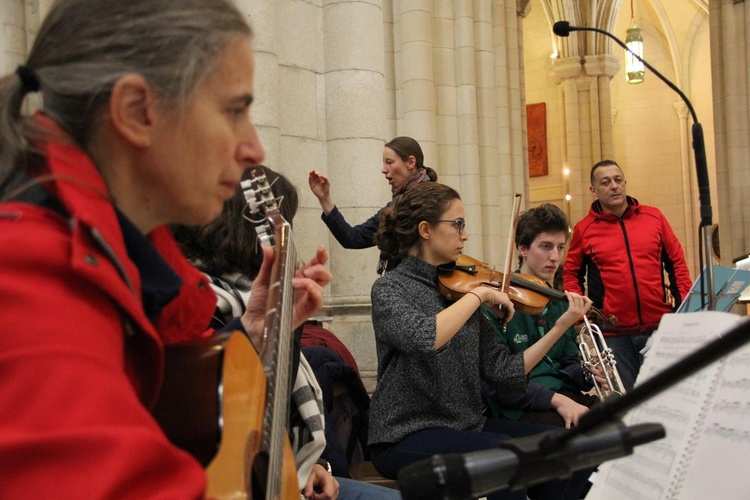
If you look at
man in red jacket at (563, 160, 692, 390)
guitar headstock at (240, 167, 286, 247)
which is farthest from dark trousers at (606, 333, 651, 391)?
guitar headstock at (240, 167, 286, 247)

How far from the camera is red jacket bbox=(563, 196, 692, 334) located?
4.82m

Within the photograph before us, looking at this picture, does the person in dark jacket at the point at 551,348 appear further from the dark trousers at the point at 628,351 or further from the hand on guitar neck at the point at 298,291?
the hand on guitar neck at the point at 298,291

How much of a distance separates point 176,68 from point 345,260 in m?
3.96

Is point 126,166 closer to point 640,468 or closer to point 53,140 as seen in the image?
point 53,140

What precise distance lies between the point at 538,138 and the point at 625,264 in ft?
51.5

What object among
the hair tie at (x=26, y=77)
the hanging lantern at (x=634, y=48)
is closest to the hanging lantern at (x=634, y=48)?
the hanging lantern at (x=634, y=48)

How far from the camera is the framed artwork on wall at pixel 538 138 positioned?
1998 cm

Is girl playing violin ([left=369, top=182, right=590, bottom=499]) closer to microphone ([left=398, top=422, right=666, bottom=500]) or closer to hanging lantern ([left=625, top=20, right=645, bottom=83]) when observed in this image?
microphone ([left=398, top=422, right=666, bottom=500])

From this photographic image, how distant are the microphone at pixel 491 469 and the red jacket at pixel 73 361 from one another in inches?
8.9

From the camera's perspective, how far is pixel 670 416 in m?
1.60

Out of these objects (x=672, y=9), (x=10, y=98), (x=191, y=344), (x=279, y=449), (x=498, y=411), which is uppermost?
(x=672, y=9)

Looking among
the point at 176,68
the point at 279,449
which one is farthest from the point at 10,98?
the point at 279,449

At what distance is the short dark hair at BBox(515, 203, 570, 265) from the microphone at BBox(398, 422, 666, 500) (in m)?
3.23

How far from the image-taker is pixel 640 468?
1.63 meters
